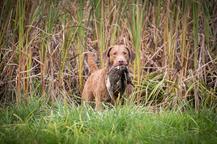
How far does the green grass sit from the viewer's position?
5.66 meters

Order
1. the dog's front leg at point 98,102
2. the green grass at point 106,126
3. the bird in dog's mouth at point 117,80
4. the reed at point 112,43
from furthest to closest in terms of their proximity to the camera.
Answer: the reed at point 112,43 < the bird in dog's mouth at point 117,80 < the dog's front leg at point 98,102 < the green grass at point 106,126

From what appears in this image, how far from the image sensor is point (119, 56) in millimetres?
7199

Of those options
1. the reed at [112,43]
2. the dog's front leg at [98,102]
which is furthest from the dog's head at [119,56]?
the dog's front leg at [98,102]

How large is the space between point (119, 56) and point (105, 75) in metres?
0.36

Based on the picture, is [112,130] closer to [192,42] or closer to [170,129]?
[170,129]

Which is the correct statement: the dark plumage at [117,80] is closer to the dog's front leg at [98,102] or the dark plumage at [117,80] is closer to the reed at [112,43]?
the dog's front leg at [98,102]

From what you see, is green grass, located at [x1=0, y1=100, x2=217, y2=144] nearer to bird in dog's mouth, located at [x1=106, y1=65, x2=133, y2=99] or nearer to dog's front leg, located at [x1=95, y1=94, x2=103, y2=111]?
dog's front leg, located at [x1=95, y1=94, x2=103, y2=111]

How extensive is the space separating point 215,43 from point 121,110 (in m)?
2.48

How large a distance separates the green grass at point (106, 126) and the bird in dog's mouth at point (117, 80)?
80 cm

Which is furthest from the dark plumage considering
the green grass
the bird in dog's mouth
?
the green grass

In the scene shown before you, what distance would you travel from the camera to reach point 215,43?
823 centimetres

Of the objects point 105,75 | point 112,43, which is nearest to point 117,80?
point 105,75

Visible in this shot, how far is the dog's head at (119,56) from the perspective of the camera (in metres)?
7.16

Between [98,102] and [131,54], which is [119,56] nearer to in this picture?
[131,54]
